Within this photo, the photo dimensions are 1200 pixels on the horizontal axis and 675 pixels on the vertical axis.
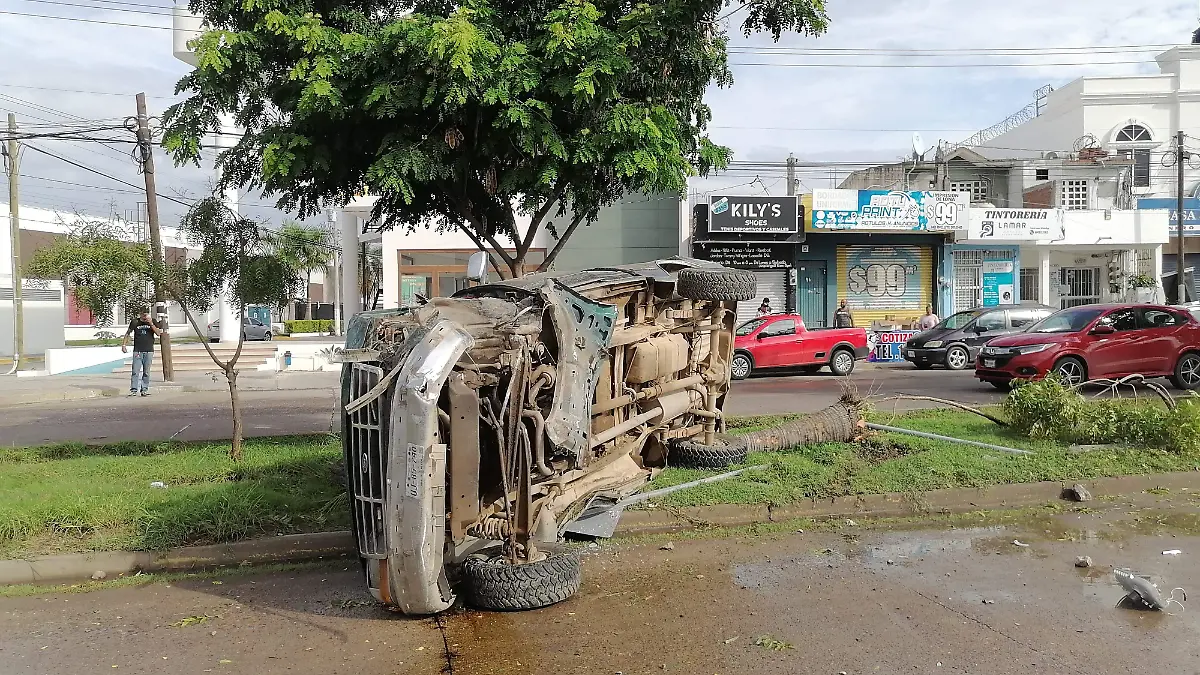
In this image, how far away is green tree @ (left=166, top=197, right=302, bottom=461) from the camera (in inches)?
345

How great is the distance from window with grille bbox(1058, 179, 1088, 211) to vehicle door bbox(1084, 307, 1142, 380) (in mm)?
18132

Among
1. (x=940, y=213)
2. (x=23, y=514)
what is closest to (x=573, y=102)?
(x=23, y=514)

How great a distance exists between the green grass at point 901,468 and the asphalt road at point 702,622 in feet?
3.52

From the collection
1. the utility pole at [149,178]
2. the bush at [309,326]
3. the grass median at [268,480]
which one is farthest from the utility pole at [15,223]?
the grass median at [268,480]

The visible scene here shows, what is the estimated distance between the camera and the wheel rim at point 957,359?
67.8 ft

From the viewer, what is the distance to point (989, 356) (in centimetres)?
1505

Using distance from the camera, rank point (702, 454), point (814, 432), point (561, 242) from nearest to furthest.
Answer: point (702, 454), point (814, 432), point (561, 242)

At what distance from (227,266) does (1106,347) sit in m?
13.6

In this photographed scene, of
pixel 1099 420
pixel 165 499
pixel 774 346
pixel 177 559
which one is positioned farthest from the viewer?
pixel 774 346

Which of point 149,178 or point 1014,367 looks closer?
point 1014,367

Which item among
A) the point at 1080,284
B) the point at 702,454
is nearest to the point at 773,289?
the point at 1080,284

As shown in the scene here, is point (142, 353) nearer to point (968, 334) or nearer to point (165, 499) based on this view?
point (165, 499)

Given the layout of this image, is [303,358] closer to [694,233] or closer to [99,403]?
[99,403]

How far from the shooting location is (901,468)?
8078 millimetres
